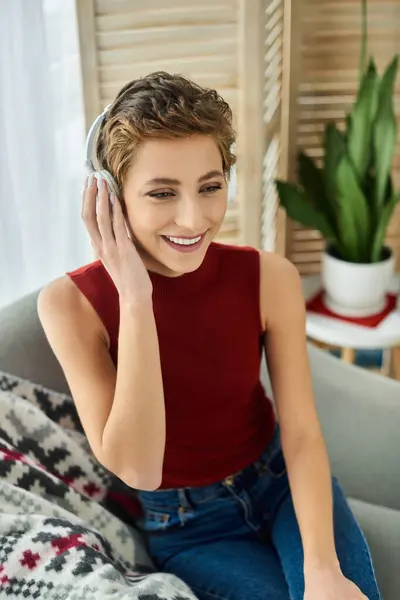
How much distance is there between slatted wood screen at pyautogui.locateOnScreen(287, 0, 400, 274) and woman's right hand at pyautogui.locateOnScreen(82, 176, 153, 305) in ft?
4.58

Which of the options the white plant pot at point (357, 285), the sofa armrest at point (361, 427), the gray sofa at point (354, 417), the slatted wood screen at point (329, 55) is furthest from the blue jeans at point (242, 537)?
the slatted wood screen at point (329, 55)

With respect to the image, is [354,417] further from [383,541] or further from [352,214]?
[352,214]

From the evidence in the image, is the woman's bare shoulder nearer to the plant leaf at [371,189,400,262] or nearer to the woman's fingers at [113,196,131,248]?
the woman's fingers at [113,196,131,248]

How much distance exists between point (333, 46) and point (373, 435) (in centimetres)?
126

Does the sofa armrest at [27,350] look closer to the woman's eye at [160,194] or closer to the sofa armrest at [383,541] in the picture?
the woman's eye at [160,194]

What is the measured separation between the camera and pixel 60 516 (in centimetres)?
98

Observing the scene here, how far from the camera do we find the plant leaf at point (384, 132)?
6.01 feet

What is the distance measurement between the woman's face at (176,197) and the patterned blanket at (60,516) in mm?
365

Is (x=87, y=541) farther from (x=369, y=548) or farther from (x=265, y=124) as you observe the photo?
(x=265, y=124)

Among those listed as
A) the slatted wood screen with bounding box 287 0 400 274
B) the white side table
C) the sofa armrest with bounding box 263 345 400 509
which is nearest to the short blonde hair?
the sofa armrest with bounding box 263 345 400 509

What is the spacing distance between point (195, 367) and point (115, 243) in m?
0.26

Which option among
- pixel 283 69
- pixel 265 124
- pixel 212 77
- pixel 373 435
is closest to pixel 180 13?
pixel 212 77

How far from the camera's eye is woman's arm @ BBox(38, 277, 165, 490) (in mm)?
932

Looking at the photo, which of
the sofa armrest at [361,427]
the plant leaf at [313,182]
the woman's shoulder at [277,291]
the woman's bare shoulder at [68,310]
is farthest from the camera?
the plant leaf at [313,182]
